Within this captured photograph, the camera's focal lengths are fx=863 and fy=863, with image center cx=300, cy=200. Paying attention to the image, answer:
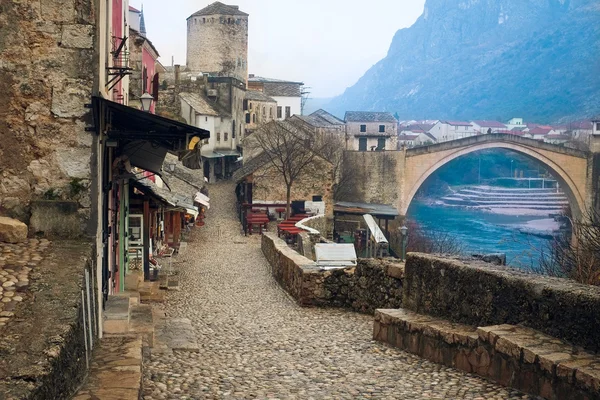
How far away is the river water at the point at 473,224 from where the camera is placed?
2625 inches

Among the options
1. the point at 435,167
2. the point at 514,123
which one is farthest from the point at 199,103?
the point at 514,123

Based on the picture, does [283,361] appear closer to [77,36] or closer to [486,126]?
[77,36]

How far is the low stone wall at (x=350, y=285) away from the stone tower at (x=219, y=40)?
56.7m

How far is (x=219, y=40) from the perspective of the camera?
2768 inches

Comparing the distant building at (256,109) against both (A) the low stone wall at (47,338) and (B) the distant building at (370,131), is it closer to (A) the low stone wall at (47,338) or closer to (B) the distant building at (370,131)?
(B) the distant building at (370,131)

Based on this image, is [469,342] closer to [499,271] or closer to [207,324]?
[499,271]

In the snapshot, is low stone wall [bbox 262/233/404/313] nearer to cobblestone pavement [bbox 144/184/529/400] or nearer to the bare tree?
cobblestone pavement [bbox 144/184/529/400]

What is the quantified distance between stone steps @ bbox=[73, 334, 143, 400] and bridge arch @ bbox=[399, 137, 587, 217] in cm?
5300

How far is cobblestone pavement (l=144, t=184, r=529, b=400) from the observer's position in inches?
261

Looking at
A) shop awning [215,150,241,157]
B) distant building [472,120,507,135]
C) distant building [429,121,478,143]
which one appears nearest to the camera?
shop awning [215,150,241,157]

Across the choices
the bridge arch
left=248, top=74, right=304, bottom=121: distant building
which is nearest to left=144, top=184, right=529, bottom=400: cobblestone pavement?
the bridge arch

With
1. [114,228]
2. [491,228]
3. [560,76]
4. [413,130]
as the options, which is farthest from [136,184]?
[560,76]

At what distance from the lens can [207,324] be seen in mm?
11250

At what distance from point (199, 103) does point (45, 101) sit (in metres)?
46.8
